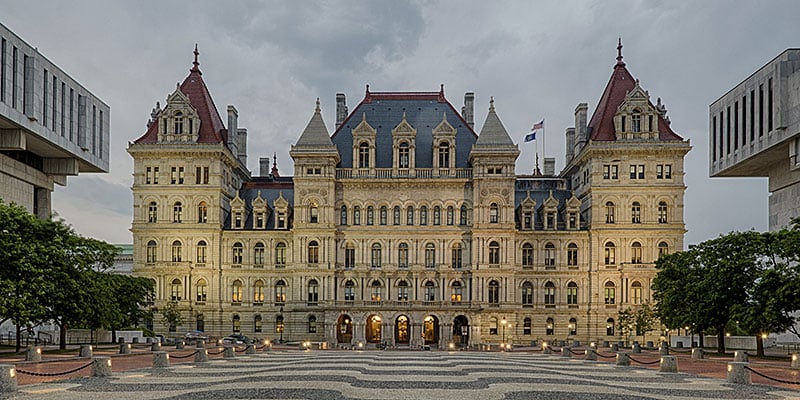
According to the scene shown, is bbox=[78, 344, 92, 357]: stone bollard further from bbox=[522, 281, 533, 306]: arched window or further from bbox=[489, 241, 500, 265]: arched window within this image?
bbox=[522, 281, 533, 306]: arched window

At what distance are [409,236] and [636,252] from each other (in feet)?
76.9

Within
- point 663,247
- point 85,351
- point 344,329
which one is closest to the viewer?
point 85,351

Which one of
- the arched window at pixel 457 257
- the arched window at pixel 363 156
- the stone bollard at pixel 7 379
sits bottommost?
the stone bollard at pixel 7 379

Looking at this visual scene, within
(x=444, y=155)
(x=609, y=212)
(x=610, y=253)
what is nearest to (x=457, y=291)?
(x=444, y=155)

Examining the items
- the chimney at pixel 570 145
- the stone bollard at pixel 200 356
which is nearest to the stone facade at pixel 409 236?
the chimney at pixel 570 145

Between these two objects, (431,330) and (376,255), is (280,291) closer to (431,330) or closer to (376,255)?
(376,255)

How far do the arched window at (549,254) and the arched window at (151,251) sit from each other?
41.0 metres

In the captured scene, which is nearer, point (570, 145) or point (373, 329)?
point (373, 329)

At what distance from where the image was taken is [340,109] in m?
90.7

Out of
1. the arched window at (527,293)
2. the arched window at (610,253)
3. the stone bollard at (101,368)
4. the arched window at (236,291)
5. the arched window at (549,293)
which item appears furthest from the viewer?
the arched window at (236,291)

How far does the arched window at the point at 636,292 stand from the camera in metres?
78.9

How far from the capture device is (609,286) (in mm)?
80000

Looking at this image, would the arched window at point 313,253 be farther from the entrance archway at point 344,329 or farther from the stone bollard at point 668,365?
the stone bollard at point 668,365

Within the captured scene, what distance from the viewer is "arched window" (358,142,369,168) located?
8106 cm
